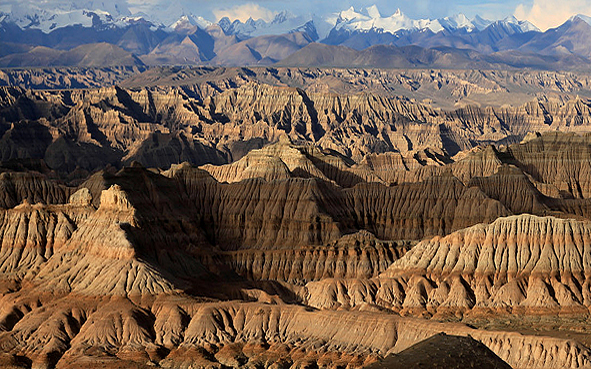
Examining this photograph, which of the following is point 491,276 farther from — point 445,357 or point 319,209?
point 445,357

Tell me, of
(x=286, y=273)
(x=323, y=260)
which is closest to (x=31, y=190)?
(x=286, y=273)

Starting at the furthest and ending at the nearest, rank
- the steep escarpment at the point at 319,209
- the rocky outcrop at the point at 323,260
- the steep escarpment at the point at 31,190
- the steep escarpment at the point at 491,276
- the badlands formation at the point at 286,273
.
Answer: the steep escarpment at the point at 31,190, the steep escarpment at the point at 319,209, the rocky outcrop at the point at 323,260, the steep escarpment at the point at 491,276, the badlands formation at the point at 286,273

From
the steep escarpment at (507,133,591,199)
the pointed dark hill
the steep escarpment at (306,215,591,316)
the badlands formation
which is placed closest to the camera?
the pointed dark hill

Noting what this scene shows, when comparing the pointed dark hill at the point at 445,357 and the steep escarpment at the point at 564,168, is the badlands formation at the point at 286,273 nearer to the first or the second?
the pointed dark hill at the point at 445,357

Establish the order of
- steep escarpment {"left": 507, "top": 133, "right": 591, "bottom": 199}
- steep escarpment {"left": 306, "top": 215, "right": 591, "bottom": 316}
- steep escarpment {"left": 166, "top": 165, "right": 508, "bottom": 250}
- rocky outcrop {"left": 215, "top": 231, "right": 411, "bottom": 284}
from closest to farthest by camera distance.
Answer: steep escarpment {"left": 306, "top": 215, "right": 591, "bottom": 316} → rocky outcrop {"left": 215, "top": 231, "right": 411, "bottom": 284} → steep escarpment {"left": 166, "top": 165, "right": 508, "bottom": 250} → steep escarpment {"left": 507, "top": 133, "right": 591, "bottom": 199}

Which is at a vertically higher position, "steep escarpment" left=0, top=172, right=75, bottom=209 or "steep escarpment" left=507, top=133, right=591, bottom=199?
"steep escarpment" left=0, top=172, right=75, bottom=209

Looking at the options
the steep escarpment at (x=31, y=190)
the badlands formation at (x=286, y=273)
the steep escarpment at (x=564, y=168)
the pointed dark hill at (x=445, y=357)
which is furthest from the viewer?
the steep escarpment at (x=564, y=168)

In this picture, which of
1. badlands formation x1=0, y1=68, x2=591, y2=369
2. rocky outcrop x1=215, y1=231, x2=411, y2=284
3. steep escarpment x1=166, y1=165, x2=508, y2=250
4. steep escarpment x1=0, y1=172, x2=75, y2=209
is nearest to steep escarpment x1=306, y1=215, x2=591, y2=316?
badlands formation x1=0, y1=68, x2=591, y2=369

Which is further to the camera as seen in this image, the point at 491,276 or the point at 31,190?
the point at 31,190

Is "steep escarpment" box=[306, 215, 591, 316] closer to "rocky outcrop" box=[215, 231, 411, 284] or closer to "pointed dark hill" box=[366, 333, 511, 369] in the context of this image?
"rocky outcrop" box=[215, 231, 411, 284]

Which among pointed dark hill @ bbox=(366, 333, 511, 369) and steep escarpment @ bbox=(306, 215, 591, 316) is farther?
steep escarpment @ bbox=(306, 215, 591, 316)

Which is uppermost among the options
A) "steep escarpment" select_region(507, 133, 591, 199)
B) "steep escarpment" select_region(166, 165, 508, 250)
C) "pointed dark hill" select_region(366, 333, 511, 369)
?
"pointed dark hill" select_region(366, 333, 511, 369)

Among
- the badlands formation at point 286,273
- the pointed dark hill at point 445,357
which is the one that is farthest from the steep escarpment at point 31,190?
the pointed dark hill at point 445,357

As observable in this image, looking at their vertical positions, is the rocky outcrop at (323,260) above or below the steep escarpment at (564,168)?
above
